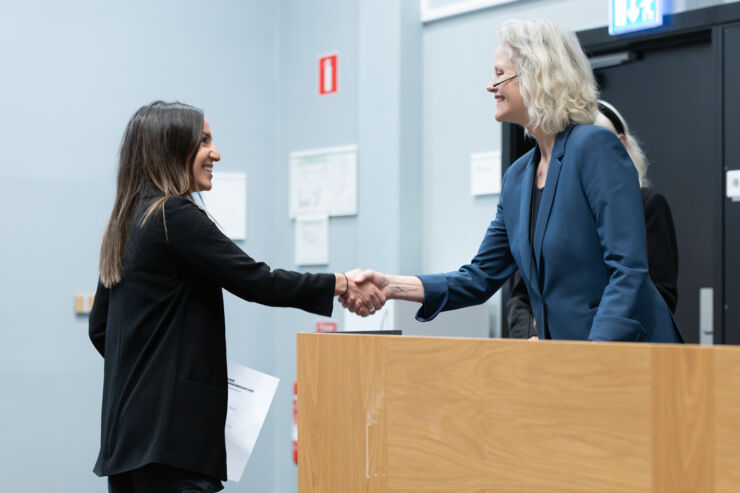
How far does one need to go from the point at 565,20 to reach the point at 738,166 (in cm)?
99

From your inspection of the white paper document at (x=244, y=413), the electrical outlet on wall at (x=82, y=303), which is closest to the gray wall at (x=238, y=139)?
the electrical outlet on wall at (x=82, y=303)

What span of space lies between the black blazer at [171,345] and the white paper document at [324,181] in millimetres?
2379

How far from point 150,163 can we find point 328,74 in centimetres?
257

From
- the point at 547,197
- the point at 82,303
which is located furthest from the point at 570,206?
the point at 82,303

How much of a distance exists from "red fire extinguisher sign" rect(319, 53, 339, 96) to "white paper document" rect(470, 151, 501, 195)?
0.91 metres

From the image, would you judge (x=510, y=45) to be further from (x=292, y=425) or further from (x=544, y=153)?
(x=292, y=425)

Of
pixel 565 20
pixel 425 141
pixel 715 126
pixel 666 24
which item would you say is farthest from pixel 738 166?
pixel 425 141

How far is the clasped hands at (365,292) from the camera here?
2.36 meters

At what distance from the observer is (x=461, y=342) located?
1.37 meters

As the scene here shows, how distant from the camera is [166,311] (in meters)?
1.92

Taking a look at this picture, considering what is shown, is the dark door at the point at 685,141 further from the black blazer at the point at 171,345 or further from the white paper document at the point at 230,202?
the black blazer at the point at 171,345

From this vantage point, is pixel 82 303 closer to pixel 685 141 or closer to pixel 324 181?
pixel 324 181

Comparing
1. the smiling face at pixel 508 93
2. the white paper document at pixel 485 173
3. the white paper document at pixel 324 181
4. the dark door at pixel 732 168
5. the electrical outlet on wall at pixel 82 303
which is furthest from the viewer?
the white paper document at pixel 324 181

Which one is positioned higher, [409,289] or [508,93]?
[508,93]
